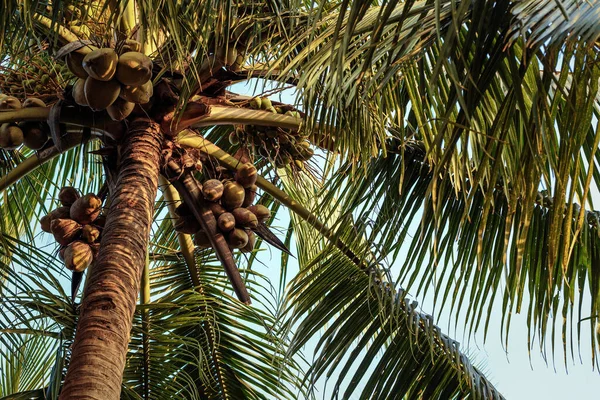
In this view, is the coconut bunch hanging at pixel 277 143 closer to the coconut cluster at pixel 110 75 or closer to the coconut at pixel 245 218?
the coconut at pixel 245 218

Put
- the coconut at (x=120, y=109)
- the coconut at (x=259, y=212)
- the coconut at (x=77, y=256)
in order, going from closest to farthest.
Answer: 1. the coconut at (x=120, y=109)
2. the coconut at (x=77, y=256)
3. the coconut at (x=259, y=212)

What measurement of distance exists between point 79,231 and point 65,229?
56 millimetres

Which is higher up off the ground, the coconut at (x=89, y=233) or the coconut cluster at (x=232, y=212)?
the coconut cluster at (x=232, y=212)

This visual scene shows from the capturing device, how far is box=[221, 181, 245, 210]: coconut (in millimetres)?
3266

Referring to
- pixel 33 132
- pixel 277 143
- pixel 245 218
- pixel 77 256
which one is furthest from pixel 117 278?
pixel 277 143

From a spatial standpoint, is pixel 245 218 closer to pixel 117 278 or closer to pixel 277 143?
pixel 277 143

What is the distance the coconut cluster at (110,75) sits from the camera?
2664mm

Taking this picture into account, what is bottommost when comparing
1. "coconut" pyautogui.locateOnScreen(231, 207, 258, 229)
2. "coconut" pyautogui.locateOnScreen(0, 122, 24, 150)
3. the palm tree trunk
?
the palm tree trunk

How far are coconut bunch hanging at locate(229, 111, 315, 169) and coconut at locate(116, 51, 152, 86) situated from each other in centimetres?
110

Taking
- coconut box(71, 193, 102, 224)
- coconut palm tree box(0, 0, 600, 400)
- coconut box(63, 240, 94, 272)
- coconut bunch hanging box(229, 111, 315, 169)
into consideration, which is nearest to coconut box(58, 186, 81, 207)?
coconut palm tree box(0, 0, 600, 400)

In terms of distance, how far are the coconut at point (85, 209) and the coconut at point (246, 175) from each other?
59 cm

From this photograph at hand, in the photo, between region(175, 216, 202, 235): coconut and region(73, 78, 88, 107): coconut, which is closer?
region(73, 78, 88, 107): coconut

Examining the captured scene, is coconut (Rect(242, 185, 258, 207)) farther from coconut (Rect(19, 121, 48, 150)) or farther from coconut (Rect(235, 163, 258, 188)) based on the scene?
coconut (Rect(19, 121, 48, 150))

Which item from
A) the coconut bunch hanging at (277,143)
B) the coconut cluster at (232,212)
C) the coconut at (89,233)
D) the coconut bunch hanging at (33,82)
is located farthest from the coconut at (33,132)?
the coconut bunch hanging at (277,143)
